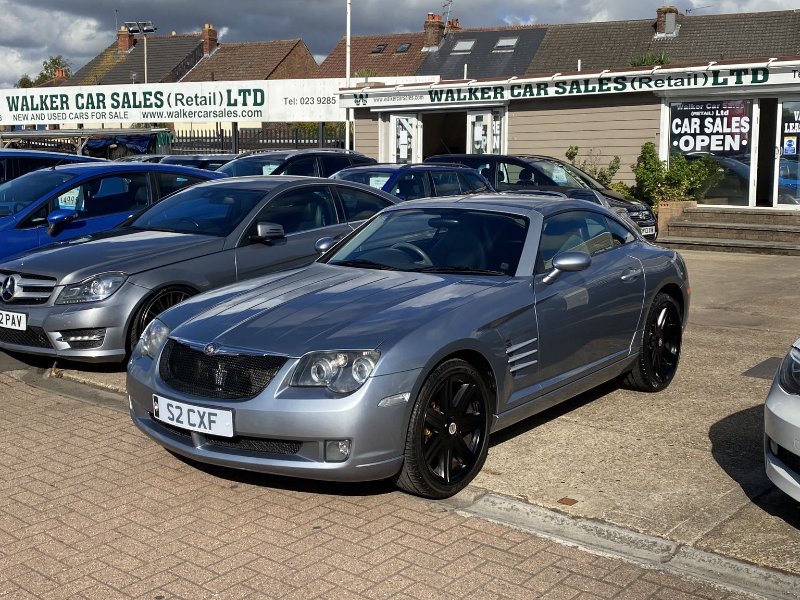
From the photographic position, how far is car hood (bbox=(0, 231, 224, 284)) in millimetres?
7492

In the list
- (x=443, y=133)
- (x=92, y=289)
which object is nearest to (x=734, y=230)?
(x=443, y=133)

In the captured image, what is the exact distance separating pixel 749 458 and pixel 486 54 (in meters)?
41.6

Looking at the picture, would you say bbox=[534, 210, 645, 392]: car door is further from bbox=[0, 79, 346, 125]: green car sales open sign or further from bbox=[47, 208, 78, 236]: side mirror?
bbox=[0, 79, 346, 125]: green car sales open sign

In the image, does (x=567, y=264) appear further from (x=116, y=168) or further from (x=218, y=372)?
(x=116, y=168)

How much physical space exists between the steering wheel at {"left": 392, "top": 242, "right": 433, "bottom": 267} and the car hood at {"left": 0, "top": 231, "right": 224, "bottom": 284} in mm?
2233

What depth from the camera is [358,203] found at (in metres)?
9.09

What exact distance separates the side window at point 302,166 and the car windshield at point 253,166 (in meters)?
0.32

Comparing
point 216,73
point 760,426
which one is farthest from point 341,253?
point 216,73

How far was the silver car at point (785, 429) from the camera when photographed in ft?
14.2

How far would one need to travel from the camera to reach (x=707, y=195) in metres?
19.0

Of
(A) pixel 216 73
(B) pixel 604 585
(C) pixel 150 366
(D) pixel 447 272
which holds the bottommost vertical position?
(B) pixel 604 585

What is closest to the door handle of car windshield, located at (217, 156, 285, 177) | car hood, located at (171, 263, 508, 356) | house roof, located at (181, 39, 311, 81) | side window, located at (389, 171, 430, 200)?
car hood, located at (171, 263, 508, 356)

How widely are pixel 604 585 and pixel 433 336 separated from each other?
1.49 metres

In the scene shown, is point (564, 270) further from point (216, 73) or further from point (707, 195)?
point (216, 73)
